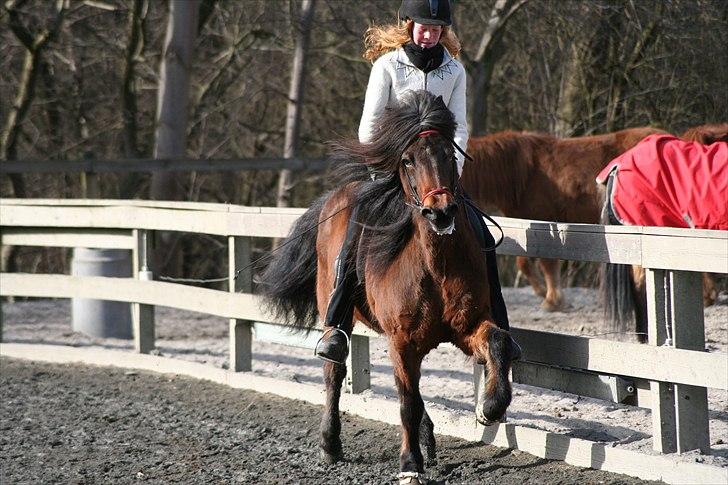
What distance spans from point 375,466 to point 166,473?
3.42 ft

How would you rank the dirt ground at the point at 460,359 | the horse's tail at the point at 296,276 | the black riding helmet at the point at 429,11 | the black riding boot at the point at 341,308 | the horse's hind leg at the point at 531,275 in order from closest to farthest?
the black riding helmet at the point at 429,11 → the black riding boot at the point at 341,308 → the dirt ground at the point at 460,359 → the horse's tail at the point at 296,276 → the horse's hind leg at the point at 531,275

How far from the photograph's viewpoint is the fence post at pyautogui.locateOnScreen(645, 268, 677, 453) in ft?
16.1

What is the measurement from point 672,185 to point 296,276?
256cm

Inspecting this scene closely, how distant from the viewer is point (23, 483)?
16.7 ft

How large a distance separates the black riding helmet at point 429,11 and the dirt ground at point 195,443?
2.20 meters

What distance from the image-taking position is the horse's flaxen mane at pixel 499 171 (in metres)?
10.1

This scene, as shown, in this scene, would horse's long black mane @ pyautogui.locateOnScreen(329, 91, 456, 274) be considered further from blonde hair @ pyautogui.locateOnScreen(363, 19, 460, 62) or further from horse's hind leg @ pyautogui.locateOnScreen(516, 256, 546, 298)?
horse's hind leg @ pyautogui.locateOnScreen(516, 256, 546, 298)

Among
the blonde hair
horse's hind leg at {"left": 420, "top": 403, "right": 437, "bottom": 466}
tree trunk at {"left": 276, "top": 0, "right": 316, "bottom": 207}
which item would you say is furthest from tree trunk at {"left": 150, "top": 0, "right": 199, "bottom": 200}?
horse's hind leg at {"left": 420, "top": 403, "right": 437, "bottom": 466}

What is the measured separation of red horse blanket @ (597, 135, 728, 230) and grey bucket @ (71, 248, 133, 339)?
16.0ft

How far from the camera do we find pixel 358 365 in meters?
6.68

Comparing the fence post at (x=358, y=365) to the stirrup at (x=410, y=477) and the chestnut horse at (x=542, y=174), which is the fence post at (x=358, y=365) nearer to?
the stirrup at (x=410, y=477)

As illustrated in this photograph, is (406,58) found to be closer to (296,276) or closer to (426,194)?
(426,194)

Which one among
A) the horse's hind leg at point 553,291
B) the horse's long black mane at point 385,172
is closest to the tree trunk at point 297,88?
the horse's hind leg at point 553,291

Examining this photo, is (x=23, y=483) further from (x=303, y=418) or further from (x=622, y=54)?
(x=622, y=54)
